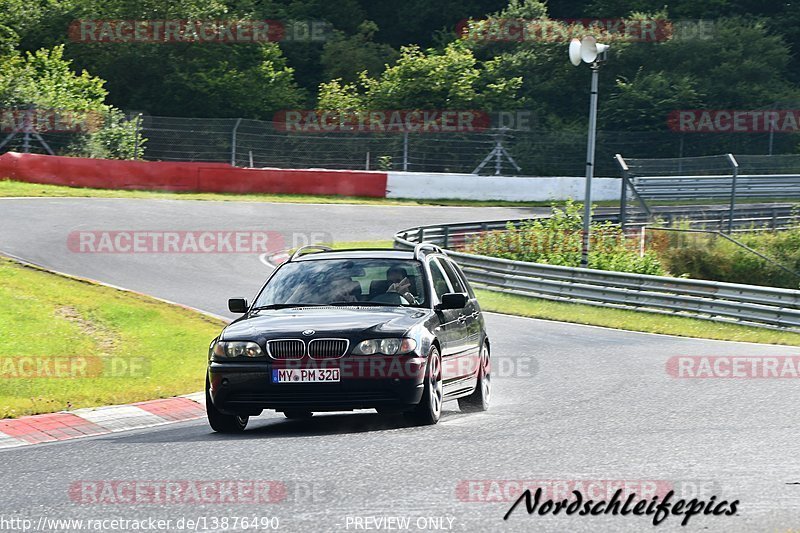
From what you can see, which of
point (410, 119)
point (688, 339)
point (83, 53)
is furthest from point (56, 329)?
point (83, 53)

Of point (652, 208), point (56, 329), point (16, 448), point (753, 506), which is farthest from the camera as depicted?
point (652, 208)

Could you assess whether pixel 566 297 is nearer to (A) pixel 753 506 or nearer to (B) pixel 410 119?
(A) pixel 753 506

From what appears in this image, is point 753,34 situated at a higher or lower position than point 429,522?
higher

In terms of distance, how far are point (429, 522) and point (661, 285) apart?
18.0 m

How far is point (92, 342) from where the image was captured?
1572 centimetres

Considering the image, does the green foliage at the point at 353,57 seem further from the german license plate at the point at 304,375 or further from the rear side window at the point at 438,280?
the german license plate at the point at 304,375

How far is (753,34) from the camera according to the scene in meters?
55.1

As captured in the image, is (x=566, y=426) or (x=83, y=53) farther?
(x=83, y=53)

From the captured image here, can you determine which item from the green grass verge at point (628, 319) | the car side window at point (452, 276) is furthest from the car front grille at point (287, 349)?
the green grass verge at point (628, 319)

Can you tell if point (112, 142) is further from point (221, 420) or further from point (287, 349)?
point (287, 349)

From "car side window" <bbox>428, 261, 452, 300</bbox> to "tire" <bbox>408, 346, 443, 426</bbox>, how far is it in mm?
1180

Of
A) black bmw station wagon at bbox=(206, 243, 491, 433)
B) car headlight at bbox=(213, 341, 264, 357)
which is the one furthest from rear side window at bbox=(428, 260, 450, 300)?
car headlight at bbox=(213, 341, 264, 357)

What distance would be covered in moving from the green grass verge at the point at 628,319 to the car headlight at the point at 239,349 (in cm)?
1231

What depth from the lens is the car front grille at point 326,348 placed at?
31.8 ft
